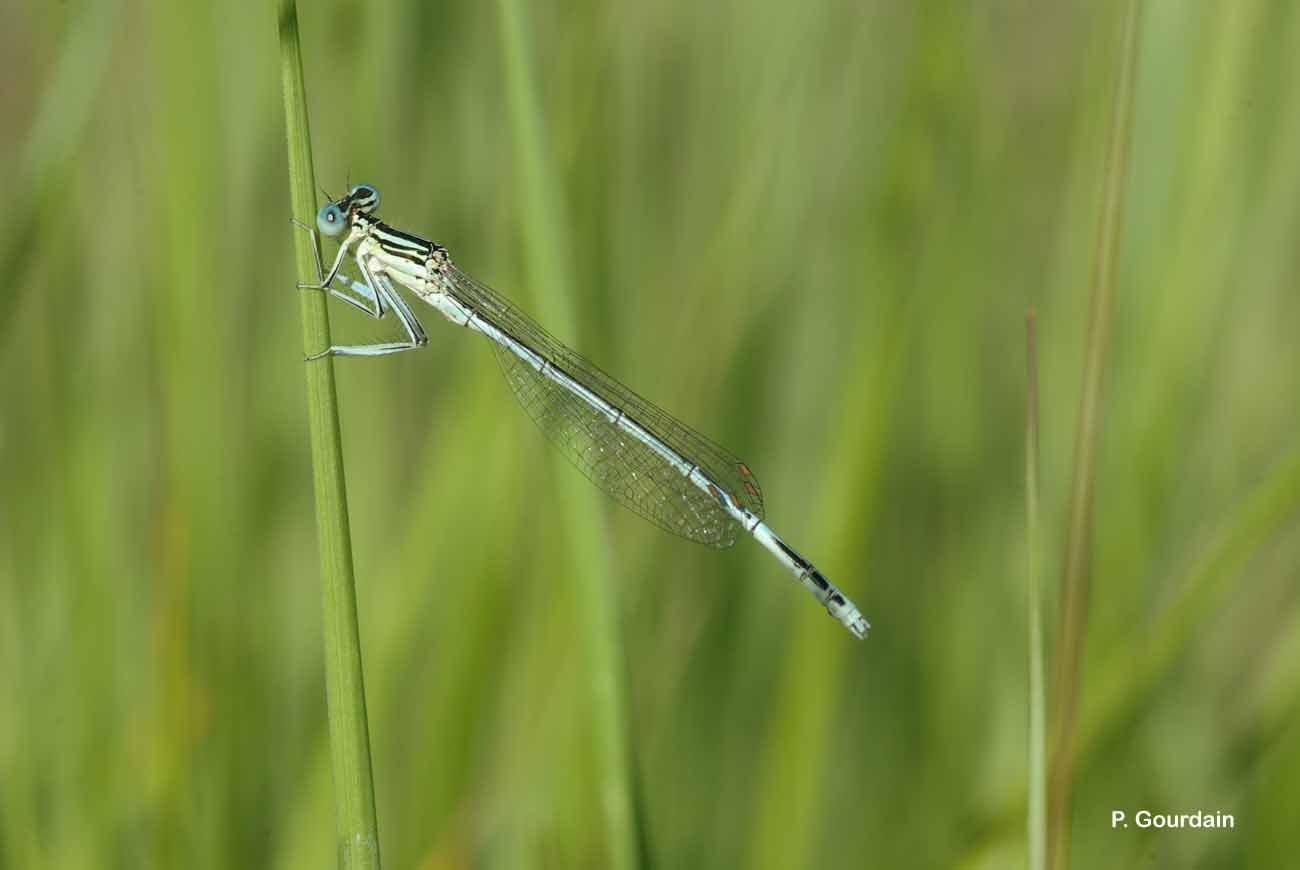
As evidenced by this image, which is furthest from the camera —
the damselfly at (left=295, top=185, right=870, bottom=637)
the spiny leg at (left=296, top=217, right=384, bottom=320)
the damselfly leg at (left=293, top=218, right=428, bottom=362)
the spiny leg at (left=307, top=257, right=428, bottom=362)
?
the damselfly at (left=295, top=185, right=870, bottom=637)

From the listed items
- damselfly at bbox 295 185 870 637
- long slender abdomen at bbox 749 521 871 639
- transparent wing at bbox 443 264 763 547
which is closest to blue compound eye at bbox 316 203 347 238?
damselfly at bbox 295 185 870 637

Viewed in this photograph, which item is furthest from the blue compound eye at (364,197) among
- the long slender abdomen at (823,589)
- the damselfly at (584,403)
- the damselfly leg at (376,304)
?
the long slender abdomen at (823,589)

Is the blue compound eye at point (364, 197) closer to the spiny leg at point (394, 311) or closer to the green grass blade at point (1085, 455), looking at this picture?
the spiny leg at point (394, 311)

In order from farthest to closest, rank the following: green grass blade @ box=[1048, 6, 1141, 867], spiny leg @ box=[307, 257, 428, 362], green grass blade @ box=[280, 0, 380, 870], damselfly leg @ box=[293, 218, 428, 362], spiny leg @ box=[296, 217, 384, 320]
Result: spiny leg @ box=[307, 257, 428, 362]
damselfly leg @ box=[293, 218, 428, 362]
green grass blade @ box=[1048, 6, 1141, 867]
spiny leg @ box=[296, 217, 384, 320]
green grass blade @ box=[280, 0, 380, 870]

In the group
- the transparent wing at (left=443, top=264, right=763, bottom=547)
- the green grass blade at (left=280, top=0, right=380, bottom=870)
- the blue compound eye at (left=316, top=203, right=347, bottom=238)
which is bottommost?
the green grass blade at (left=280, top=0, right=380, bottom=870)

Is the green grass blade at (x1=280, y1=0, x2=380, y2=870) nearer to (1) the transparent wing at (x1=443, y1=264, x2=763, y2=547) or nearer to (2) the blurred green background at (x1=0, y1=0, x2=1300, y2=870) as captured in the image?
(2) the blurred green background at (x1=0, y1=0, x2=1300, y2=870)

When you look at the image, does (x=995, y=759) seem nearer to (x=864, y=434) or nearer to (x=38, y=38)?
(x=864, y=434)

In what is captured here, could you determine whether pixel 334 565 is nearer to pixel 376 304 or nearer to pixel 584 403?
pixel 376 304
